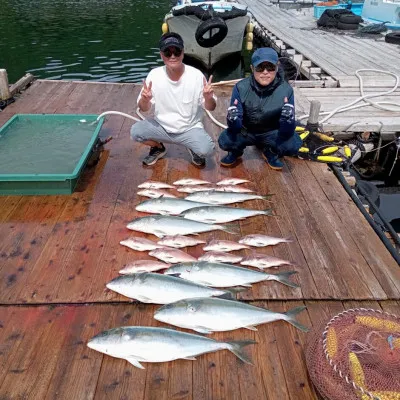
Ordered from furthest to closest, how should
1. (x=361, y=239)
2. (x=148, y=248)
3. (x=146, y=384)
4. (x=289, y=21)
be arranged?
(x=289, y=21)
(x=361, y=239)
(x=148, y=248)
(x=146, y=384)

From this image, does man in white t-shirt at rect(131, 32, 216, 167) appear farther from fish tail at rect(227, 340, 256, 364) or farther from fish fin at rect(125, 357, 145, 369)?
fish fin at rect(125, 357, 145, 369)

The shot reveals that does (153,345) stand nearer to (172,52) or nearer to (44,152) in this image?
(172,52)

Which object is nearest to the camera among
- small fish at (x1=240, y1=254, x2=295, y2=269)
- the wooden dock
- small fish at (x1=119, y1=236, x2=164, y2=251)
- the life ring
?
the wooden dock

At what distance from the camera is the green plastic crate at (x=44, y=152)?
14.5ft

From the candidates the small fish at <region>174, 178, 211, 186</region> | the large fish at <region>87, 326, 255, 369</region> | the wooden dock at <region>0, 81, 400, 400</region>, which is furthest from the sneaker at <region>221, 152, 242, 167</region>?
the large fish at <region>87, 326, 255, 369</region>

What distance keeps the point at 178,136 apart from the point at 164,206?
1.34 meters

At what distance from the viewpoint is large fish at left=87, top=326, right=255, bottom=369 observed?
2.59 meters

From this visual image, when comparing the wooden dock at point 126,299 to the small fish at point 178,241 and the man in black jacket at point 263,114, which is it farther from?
the man in black jacket at point 263,114

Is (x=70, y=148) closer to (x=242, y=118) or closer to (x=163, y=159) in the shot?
(x=163, y=159)

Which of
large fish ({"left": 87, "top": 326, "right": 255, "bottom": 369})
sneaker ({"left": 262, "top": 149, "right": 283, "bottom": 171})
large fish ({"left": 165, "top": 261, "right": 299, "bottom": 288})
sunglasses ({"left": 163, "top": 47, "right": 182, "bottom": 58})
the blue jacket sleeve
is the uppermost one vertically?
sunglasses ({"left": 163, "top": 47, "right": 182, "bottom": 58})

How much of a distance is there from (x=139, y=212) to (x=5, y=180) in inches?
60.6

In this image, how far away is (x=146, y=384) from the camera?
2490 millimetres

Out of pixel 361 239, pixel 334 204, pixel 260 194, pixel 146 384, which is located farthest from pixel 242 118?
pixel 146 384

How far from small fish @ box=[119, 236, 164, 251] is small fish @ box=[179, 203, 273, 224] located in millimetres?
565
